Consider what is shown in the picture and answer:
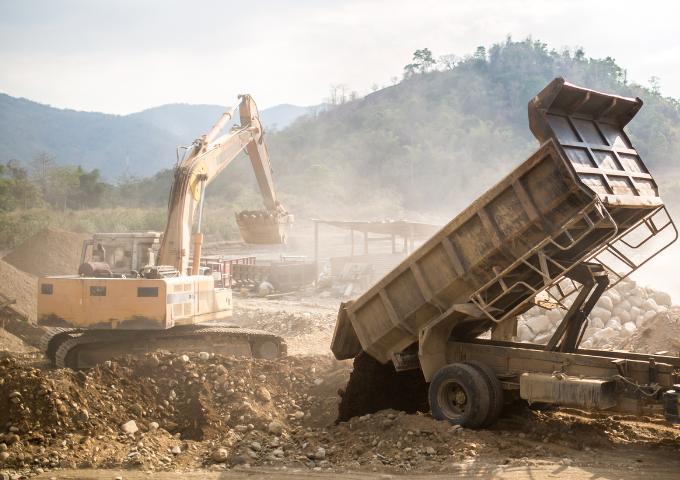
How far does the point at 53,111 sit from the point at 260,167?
686 ft

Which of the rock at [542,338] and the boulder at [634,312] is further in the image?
the boulder at [634,312]

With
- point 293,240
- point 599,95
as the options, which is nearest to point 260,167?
point 599,95

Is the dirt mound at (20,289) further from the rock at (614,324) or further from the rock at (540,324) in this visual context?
the rock at (614,324)

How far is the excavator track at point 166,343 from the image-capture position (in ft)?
30.0

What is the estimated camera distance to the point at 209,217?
52375 millimetres

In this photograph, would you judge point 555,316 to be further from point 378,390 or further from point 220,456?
point 220,456

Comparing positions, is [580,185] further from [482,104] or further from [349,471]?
[482,104]

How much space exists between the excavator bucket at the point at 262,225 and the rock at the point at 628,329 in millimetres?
7473

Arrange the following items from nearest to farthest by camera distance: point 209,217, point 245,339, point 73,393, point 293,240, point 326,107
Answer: point 73,393
point 245,339
point 293,240
point 209,217
point 326,107

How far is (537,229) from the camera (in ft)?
17.1

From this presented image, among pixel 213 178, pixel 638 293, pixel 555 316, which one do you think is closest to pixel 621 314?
pixel 638 293

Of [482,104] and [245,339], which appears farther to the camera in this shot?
[482,104]

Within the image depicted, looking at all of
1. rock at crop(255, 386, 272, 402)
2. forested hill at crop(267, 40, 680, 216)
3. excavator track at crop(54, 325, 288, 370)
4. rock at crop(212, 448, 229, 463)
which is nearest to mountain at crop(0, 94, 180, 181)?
forested hill at crop(267, 40, 680, 216)

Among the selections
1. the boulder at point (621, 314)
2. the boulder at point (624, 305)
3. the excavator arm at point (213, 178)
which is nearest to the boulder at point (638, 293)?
the boulder at point (624, 305)
